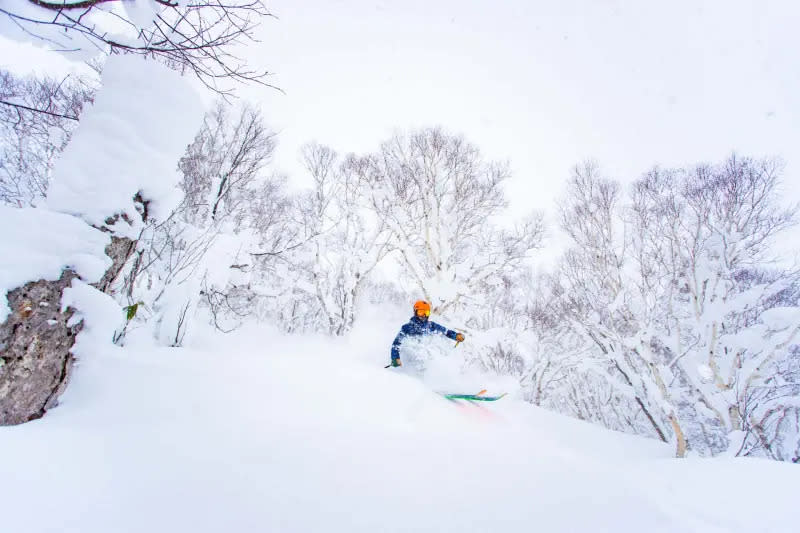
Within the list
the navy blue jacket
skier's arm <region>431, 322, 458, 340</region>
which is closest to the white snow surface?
the navy blue jacket

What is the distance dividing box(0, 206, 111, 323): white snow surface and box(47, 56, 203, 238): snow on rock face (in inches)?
5.7

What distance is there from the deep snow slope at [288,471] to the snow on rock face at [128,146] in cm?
93

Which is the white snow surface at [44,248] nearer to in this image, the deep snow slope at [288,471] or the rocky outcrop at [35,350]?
the rocky outcrop at [35,350]

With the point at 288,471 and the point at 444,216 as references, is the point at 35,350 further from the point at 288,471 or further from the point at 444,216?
the point at 444,216

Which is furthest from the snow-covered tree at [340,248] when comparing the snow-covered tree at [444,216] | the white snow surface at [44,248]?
the white snow surface at [44,248]

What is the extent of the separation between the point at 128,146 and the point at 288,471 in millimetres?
2139

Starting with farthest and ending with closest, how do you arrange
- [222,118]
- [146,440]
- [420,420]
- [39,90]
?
1. [222,118]
2. [39,90]
3. [420,420]
4. [146,440]

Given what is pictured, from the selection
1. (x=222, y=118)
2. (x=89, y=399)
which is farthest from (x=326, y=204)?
(x=89, y=399)

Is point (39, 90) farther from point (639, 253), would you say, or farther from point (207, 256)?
point (639, 253)

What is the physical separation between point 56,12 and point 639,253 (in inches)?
325

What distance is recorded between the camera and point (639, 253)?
616 centimetres

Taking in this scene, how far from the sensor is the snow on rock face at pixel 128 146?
1.76 metres

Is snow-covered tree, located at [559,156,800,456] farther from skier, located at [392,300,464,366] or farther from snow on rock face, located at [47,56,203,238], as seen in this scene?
snow on rock face, located at [47,56,203,238]

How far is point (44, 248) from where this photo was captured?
1.54 metres
